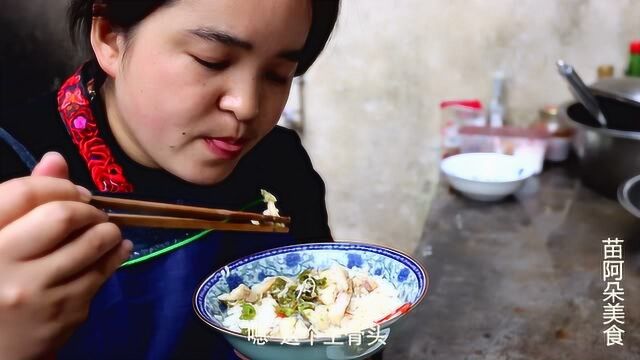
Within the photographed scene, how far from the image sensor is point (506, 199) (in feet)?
5.32

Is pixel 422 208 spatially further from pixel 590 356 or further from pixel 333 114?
pixel 590 356

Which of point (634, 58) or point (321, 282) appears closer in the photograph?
point (321, 282)

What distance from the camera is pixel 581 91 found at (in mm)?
1461

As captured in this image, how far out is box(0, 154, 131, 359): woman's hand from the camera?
1.91 feet

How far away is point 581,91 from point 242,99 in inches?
40.0

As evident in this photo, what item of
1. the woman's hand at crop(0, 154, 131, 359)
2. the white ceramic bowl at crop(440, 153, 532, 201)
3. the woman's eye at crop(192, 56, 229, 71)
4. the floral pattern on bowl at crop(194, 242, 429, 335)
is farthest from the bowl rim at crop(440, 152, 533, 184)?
the woman's hand at crop(0, 154, 131, 359)

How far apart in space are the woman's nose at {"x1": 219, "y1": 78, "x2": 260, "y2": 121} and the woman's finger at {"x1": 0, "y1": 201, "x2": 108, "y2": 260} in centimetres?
26

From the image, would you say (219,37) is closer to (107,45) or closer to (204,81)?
(204,81)

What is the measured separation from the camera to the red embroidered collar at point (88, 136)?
857 mm

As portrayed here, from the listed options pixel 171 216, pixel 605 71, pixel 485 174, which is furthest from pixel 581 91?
pixel 171 216

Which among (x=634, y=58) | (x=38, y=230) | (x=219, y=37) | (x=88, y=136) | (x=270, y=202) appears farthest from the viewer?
(x=634, y=58)

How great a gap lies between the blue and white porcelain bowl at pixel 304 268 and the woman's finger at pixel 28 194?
0.26 m

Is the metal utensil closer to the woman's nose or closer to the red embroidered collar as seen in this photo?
the woman's nose

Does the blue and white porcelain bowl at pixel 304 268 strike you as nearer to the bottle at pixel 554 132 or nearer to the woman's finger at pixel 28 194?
the woman's finger at pixel 28 194
